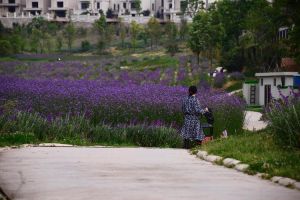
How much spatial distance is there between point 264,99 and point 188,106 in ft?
73.0

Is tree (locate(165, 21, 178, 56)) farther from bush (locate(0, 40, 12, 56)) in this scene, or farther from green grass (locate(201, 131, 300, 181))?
green grass (locate(201, 131, 300, 181))

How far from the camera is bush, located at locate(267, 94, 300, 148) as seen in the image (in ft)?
45.0

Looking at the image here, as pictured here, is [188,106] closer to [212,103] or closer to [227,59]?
[212,103]

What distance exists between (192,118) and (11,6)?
160m

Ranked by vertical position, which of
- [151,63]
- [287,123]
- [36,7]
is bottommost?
[151,63]

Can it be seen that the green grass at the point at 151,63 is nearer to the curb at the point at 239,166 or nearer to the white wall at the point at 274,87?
the white wall at the point at 274,87

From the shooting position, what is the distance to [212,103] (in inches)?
930

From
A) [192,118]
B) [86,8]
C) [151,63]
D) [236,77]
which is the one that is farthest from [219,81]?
[86,8]

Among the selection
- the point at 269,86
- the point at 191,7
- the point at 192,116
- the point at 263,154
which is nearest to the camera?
the point at 263,154

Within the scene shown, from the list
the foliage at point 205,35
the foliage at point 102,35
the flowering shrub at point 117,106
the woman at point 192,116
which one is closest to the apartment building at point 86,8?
the foliage at point 102,35

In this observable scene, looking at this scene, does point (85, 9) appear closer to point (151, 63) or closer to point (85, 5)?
point (85, 5)

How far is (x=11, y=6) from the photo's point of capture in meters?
174

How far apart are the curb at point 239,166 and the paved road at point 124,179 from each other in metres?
0.14

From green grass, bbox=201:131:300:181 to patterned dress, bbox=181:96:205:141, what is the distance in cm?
177
